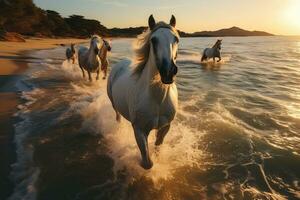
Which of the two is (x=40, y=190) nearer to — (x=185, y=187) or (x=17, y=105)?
(x=185, y=187)

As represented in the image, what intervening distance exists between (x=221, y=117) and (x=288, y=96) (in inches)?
185

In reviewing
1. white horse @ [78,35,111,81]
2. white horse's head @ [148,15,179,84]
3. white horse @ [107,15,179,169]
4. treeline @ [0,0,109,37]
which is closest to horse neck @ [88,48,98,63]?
white horse @ [78,35,111,81]

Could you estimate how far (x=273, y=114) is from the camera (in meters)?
8.73

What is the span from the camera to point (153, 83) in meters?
3.89

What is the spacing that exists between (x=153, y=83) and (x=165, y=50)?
0.81m

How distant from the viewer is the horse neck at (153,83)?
12.4 ft

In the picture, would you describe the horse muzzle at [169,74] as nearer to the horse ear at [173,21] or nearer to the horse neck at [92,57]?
the horse ear at [173,21]

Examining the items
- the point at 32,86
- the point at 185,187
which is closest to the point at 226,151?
the point at 185,187

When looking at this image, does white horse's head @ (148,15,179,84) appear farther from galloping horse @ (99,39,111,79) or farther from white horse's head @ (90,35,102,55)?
galloping horse @ (99,39,111,79)

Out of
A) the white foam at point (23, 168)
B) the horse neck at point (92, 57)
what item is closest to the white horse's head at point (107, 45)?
the horse neck at point (92, 57)

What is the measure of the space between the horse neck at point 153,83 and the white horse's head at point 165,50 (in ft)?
1.38

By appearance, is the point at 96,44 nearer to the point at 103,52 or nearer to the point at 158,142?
the point at 103,52

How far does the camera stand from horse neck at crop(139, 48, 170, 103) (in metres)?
3.77

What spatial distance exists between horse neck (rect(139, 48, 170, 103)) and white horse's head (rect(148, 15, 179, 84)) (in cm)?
42
